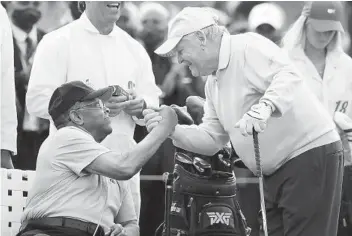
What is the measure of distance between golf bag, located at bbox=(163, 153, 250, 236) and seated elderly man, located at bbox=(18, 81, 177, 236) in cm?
55

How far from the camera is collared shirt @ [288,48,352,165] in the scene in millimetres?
3889

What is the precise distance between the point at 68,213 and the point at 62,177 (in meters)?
0.14

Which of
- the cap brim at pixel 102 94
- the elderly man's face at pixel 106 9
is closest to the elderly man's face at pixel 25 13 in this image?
the elderly man's face at pixel 106 9

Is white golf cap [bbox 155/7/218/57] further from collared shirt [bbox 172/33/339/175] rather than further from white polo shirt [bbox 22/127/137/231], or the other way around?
white polo shirt [bbox 22/127/137/231]

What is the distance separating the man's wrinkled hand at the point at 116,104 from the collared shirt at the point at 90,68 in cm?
11

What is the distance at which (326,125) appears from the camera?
295 cm

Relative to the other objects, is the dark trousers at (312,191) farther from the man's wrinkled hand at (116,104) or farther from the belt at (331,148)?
the man's wrinkled hand at (116,104)

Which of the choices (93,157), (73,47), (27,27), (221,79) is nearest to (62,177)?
(93,157)

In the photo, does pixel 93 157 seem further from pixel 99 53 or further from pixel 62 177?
pixel 99 53

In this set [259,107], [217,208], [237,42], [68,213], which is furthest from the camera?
[217,208]

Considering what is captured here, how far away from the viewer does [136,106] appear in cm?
356

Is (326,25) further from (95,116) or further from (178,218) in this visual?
(95,116)

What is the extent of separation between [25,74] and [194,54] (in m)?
1.37

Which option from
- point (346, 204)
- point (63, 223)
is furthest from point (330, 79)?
point (63, 223)
